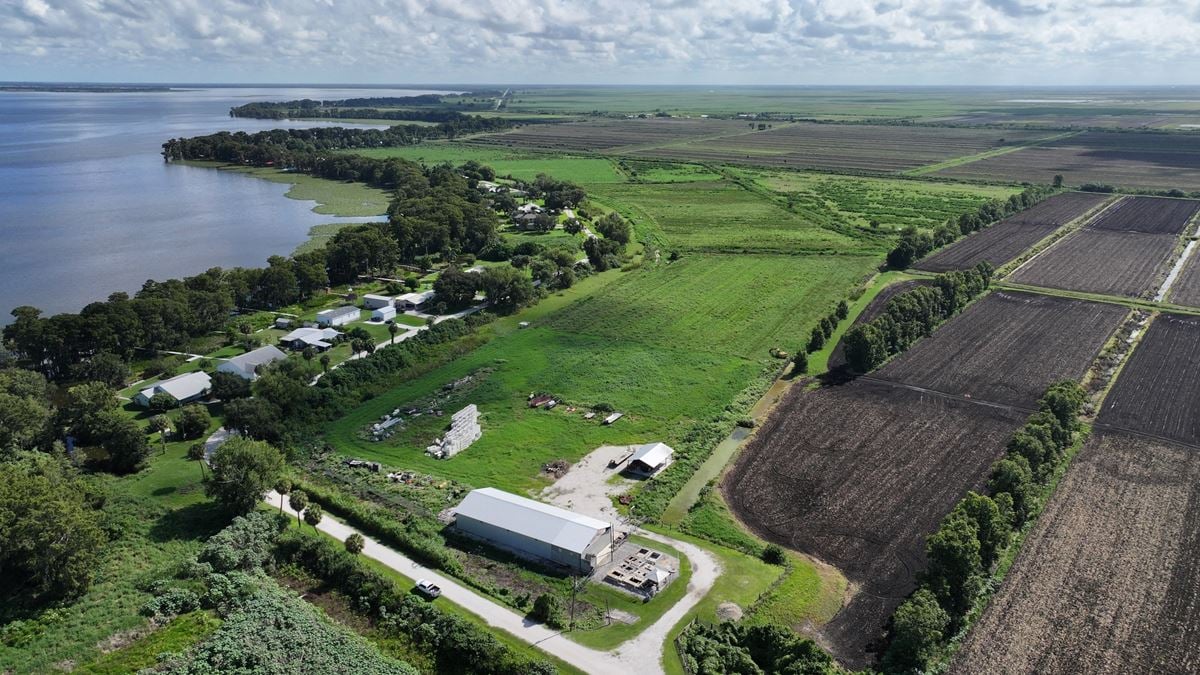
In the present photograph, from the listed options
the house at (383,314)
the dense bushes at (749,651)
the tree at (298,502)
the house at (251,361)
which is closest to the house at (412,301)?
the house at (383,314)

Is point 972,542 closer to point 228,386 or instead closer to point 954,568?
point 954,568

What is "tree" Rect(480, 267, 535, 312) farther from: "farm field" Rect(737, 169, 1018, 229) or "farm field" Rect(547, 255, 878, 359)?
"farm field" Rect(737, 169, 1018, 229)

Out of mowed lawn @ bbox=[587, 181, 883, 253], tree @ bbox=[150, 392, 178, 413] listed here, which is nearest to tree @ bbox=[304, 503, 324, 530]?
tree @ bbox=[150, 392, 178, 413]

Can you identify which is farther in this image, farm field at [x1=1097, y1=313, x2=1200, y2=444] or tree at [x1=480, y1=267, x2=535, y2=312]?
tree at [x1=480, y1=267, x2=535, y2=312]

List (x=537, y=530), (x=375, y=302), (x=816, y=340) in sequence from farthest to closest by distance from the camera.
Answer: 1. (x=375, y=302)
2. (x=816, y=340)
3. (x=537, y=530)

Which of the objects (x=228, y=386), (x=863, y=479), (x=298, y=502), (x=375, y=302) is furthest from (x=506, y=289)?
(x=863, y=479)
